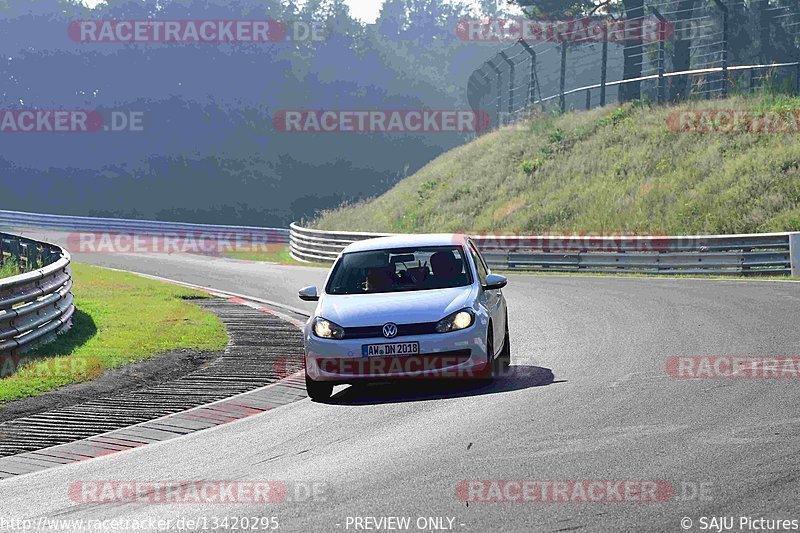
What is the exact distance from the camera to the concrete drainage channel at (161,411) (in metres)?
9.25

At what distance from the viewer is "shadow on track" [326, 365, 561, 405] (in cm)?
1088

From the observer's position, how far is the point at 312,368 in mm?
11102

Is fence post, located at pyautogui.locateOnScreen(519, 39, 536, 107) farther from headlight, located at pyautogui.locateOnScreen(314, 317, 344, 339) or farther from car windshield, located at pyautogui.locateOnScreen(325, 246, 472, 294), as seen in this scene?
headlight, located at pyautogui.locateOnScreen(314, 317, 344, 339)

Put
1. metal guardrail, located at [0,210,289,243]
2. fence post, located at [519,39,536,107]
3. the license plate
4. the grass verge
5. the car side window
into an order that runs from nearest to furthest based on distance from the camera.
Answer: the license plate, the grass verge, the car side window, fence post, located at [519,39,536,107], metal guardrail, located at [0,210,289,243]

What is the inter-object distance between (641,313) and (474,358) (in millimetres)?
6652

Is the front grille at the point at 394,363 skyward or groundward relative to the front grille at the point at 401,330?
groundward

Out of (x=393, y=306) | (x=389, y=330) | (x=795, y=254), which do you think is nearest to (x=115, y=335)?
(x=393, y=306)

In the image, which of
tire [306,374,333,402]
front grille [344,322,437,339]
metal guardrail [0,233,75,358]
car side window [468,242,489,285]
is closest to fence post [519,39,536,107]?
metal guardrail [0,233,75,358]

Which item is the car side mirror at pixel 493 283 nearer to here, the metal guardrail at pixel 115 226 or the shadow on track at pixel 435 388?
the shadow on track at pixel 435 388

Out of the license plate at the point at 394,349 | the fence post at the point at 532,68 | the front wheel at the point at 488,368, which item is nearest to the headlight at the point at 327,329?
the license plate at the point at 394,349

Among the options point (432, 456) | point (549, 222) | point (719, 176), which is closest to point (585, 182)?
point (549, 222)

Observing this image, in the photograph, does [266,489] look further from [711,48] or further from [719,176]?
[711,48]

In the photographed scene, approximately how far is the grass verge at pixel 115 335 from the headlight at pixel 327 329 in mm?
2704

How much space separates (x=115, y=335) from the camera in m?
15.4
